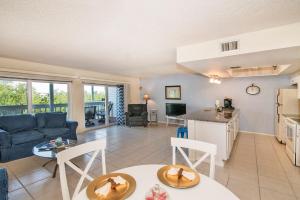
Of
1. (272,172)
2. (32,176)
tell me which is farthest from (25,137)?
(272,172)

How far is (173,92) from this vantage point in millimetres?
6770

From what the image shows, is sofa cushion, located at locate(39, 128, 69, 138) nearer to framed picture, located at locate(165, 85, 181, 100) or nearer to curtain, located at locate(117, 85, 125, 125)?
curtain, located at locate(117, 85, 125, 125)

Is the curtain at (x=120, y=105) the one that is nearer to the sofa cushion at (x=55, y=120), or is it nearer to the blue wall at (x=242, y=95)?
→ the blue wall at (x=242, y=95)

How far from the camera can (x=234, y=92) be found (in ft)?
17.3

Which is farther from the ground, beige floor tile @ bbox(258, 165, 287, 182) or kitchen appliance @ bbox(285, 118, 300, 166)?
kitchen appliance @ bbox(285, 118, 300, 166)

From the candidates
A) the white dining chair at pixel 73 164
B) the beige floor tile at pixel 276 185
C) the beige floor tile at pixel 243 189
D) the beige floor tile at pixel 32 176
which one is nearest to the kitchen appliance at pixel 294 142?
the beige floor tile at pixel 276 185

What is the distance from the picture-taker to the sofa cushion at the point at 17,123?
11.2 feet

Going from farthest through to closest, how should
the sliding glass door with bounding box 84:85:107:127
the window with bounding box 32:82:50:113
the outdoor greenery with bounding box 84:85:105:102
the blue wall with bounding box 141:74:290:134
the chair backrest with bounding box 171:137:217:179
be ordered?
→ the sliding glass door with bounding box 84:85:107:127
the outdoor greenery with bounding box 84:85:105:102
the blue wall with bounding box 141:74:290:134
the window with bounding box 32:82:50:113
the chair backrest with bounding box 171:137:217:179

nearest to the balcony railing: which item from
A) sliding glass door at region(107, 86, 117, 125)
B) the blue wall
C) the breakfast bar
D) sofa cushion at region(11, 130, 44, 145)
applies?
sofa cushion at region(11, 130, 44, 145)

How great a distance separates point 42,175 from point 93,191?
2.21m

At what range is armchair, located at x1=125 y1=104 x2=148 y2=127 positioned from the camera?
6.39m

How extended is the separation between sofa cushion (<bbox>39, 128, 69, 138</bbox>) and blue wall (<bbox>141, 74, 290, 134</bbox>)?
183 inches

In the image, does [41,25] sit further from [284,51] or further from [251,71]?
[251,71]

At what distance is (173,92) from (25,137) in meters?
5.37
